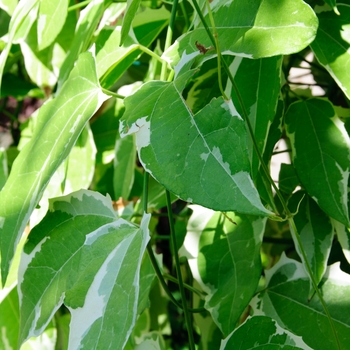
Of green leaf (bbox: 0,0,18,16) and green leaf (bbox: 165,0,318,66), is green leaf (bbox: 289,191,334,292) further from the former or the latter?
green leaf (bbox: 0,0,18,16)

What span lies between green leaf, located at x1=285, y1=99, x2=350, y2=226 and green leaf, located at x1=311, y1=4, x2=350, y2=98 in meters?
0.05

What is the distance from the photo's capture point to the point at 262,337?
1.23 ft

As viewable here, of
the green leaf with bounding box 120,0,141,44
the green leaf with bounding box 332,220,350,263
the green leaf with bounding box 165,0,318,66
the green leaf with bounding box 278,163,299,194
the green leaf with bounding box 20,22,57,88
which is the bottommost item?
the green leaf with bounding box 332,220,350,263

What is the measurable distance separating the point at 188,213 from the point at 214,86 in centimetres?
28

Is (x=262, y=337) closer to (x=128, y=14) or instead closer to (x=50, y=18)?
(x=128, y=14)

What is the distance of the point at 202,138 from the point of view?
0.29 metres

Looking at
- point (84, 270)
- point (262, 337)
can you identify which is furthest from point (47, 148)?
point (262, 337)

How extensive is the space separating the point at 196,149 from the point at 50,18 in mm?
306

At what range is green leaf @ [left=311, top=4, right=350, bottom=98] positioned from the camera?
422 millimetres

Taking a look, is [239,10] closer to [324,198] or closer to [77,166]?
[324,198]

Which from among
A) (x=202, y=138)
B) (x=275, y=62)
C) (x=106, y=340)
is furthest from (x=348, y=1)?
(x=106, y=340)

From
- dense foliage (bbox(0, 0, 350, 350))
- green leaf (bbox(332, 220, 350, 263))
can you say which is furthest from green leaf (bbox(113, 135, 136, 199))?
green leaf (bbox(332, 220, 350, 263))

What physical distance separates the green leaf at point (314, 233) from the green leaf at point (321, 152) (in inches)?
1.2

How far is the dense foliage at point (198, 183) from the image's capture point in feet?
0.99
